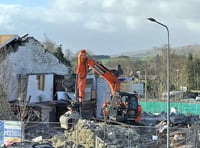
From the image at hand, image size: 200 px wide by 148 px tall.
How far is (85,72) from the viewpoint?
140 feet

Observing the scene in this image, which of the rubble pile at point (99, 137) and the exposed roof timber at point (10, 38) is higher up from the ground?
the exposed roof timber at point (10, 38)

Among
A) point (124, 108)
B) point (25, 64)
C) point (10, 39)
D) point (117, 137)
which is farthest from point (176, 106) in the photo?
point (117, 137)

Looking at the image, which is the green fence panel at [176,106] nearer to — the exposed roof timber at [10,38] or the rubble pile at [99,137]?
the exposed roof timber at [10,38]

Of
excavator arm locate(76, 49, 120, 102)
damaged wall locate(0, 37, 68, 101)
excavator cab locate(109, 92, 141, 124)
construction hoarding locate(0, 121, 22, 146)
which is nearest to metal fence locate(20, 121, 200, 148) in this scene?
construction hoarding locate(0, 121, 22, 146)

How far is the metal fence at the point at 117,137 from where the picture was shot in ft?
113

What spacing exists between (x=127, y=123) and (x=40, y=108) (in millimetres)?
9153

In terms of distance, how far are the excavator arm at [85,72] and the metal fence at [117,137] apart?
12.7ft

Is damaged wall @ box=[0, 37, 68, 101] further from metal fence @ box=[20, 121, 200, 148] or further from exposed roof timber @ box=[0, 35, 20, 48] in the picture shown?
metal fence @ box=[20, 121, 200, 148]

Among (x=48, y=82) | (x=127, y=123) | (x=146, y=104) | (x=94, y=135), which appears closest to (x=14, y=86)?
(x=48, y=82)

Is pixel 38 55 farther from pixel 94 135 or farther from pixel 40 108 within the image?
pixel 94 135

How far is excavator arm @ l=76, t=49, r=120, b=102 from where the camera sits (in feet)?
137

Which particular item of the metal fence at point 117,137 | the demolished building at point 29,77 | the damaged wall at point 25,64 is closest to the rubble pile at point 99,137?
the metal fence at point 117,137

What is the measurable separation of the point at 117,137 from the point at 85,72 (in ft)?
26.1

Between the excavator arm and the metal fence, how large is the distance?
12.7 feet
